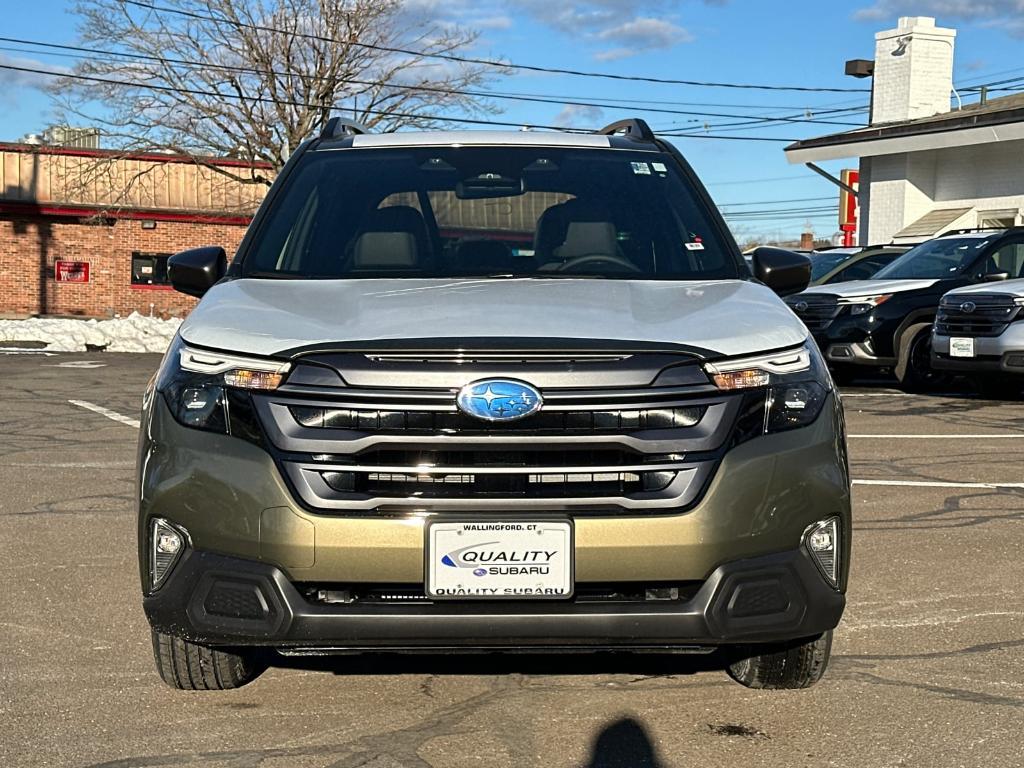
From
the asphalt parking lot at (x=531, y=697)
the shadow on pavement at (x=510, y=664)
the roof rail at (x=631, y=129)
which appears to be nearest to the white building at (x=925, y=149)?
the roof rail at (x=631, y=129)

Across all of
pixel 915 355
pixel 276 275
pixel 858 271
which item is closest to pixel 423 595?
pixel 276 275

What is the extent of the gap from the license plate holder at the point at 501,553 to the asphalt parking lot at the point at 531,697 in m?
0.52

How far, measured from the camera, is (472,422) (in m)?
3.77

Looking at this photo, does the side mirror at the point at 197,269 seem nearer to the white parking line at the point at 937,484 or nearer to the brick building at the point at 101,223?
the white parking line at the point at 937,484

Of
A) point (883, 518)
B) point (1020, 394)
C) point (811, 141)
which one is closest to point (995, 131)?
point (811, 141)

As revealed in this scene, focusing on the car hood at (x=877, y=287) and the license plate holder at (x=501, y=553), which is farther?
the car hood at (x=877, y=287)

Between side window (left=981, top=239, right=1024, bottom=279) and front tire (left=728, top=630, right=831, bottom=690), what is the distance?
12517 mm

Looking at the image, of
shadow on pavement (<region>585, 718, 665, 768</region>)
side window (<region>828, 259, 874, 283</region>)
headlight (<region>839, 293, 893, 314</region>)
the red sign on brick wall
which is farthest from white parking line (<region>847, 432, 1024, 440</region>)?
the red sign on brick wall

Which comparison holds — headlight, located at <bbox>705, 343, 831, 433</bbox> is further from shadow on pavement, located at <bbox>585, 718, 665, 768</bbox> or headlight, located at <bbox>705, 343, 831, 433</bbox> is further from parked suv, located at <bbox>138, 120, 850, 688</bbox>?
shadow on pavement, located at <bbox>585, 718, 665, 768</bbox>

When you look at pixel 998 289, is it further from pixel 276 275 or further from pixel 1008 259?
pixel 276 275

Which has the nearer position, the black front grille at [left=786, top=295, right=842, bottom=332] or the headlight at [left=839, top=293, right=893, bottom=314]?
the headlight at [left=839, top=293, right=893, bottom=314]

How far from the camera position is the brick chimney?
103 feet

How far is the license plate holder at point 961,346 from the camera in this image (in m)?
14.4

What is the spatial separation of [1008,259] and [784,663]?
42.0 feet
